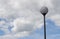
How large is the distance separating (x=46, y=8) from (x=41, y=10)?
91cm

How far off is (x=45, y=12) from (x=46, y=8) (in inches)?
27.6

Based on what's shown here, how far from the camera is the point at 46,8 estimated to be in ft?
111

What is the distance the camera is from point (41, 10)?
34000mm

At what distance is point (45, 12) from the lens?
33781 millimetres

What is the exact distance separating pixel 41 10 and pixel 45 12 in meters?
0.78
